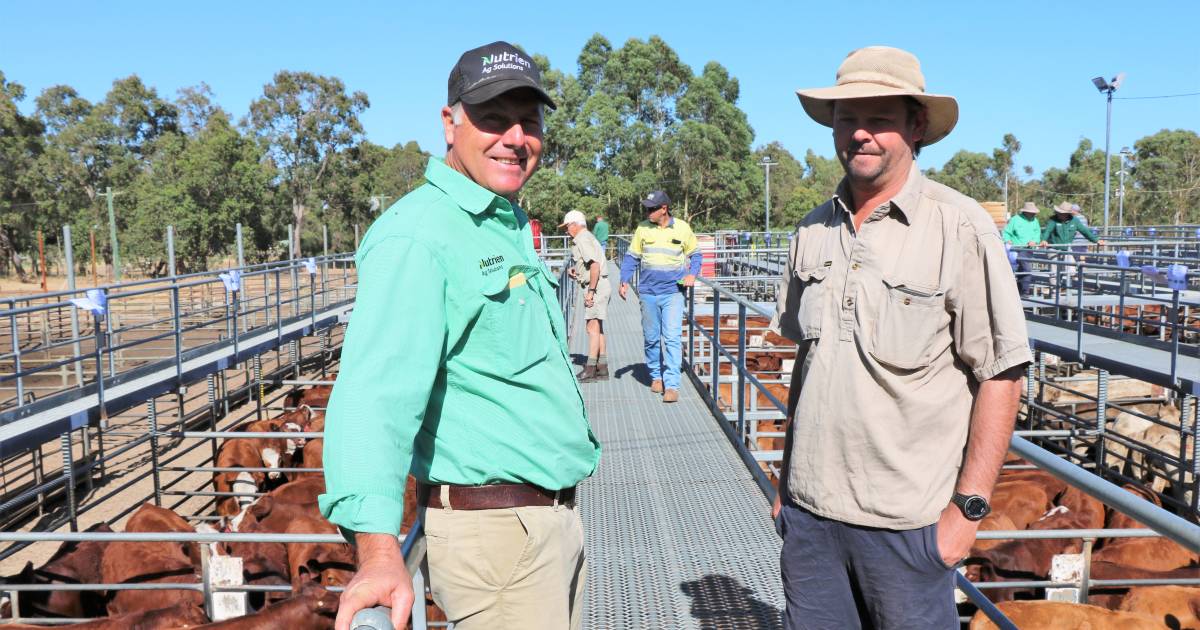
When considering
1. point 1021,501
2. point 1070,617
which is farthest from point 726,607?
point 1021,501

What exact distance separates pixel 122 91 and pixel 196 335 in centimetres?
3009

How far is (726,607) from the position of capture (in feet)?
13.3

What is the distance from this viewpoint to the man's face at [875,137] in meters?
2.25

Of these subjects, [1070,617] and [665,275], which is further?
[665,275]

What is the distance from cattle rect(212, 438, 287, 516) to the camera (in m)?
8.42

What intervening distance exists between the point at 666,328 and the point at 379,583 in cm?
661

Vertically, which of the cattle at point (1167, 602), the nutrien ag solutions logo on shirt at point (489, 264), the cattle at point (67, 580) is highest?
the nutrien ag solutions logo on shirt at point (489, 264)

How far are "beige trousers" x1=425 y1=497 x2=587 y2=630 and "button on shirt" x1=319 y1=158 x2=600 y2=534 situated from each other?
91 millimetres

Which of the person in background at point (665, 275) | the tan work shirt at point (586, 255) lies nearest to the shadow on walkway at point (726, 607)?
the person in background at point (665, 275)

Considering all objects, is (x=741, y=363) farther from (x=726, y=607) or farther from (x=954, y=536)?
(x=954, y=536)

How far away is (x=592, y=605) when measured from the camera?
4148 millimetres

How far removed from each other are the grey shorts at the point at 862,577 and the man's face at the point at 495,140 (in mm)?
1229

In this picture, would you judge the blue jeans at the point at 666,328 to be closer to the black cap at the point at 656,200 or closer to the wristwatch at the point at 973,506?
the black cap at the point at 656,200

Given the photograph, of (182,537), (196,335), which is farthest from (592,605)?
→ (196,335)
